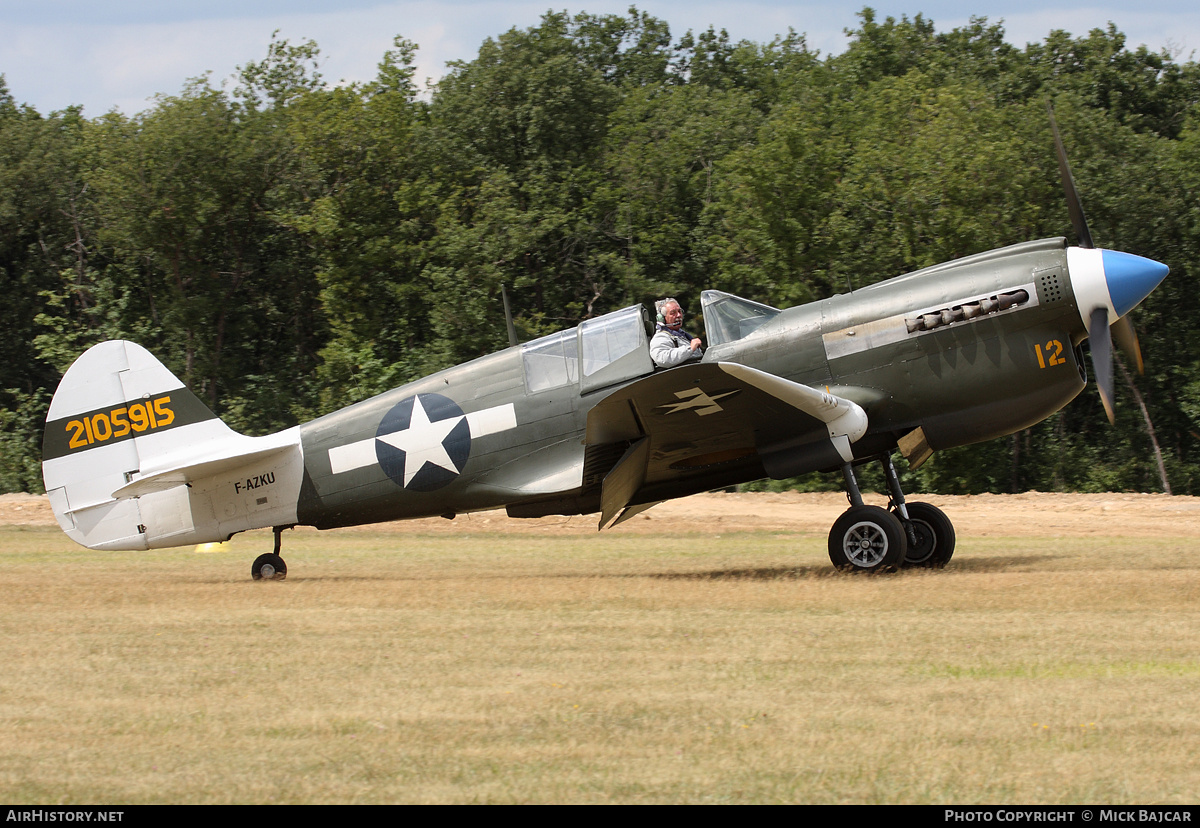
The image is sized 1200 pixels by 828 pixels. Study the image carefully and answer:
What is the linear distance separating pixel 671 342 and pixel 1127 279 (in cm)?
371

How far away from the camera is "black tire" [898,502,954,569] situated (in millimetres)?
10359

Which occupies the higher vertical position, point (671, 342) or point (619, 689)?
point (671, 342)

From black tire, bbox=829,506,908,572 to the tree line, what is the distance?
52.9 feet

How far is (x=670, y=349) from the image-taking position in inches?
388

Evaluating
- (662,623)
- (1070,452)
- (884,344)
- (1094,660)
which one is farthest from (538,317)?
(1094,660)

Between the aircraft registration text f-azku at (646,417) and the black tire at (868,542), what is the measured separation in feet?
0.06

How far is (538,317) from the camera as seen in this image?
3045cm

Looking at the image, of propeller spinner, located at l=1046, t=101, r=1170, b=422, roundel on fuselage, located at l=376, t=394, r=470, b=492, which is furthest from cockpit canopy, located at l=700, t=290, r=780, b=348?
propeller spinner, located at l=1046, t=101, r=1170, b=422

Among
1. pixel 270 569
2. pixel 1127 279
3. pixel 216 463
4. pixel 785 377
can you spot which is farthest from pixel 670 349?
pixel 270 569

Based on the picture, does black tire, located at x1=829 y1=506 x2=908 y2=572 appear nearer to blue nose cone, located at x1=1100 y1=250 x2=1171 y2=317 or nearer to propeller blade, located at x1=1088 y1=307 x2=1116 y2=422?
propeller blade, located at x1=1088 y1=307 x2=1116 y2=422

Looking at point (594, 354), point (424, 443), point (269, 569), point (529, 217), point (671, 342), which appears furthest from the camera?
point (529, 217)

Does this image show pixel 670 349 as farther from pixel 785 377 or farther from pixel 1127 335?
pixel 1127 335
